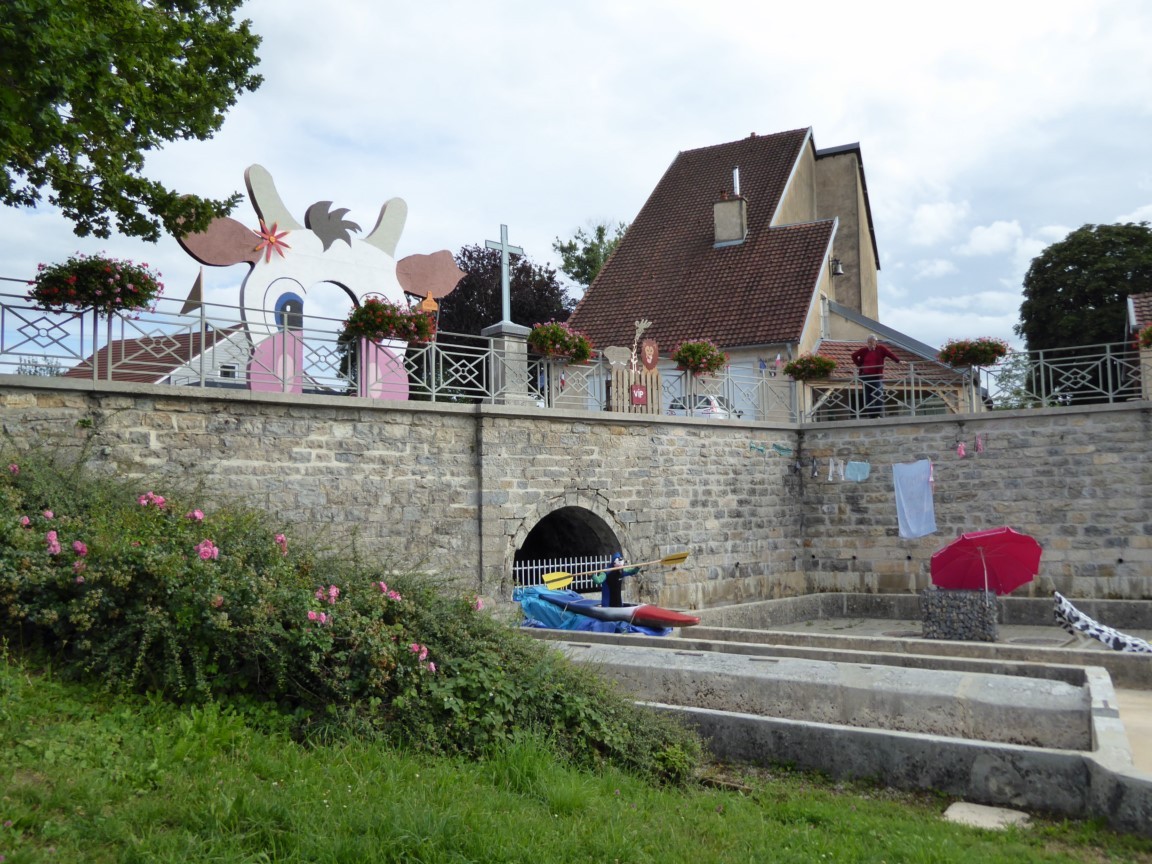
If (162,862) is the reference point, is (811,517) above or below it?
above

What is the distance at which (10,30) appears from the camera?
6188 mm

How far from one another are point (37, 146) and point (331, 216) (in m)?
5.87

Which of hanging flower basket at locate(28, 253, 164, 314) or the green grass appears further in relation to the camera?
hanging flower basket at locate(28, 253, 164, 314)

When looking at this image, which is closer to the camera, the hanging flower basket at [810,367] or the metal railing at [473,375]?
the metal railing at [473,375]

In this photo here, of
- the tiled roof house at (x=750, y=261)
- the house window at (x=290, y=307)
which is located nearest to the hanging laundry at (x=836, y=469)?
the tiled roof house at (x=750, y=261)

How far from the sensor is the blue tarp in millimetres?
10898

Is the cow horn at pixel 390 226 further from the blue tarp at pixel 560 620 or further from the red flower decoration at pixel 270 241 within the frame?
the blue tarp at pixel 560 620

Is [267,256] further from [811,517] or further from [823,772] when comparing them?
[811,517]

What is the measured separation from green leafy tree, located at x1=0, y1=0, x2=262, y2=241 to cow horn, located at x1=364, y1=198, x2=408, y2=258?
3898 millimetres

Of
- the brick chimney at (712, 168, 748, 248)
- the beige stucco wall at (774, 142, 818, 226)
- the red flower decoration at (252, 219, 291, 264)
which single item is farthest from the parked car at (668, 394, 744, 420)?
the beige stucco wall at (774, 142, 818, 226)

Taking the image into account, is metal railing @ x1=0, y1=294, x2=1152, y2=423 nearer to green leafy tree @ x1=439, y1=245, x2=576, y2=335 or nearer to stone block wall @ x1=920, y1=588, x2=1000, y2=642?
stone block wall @ x1=920, y1=588, x2=1000, y2=642

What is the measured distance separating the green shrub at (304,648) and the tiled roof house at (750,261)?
52.2ft

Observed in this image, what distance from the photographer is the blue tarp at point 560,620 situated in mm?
Result: 10898

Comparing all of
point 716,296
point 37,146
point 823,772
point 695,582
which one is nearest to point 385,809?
point 823,772
